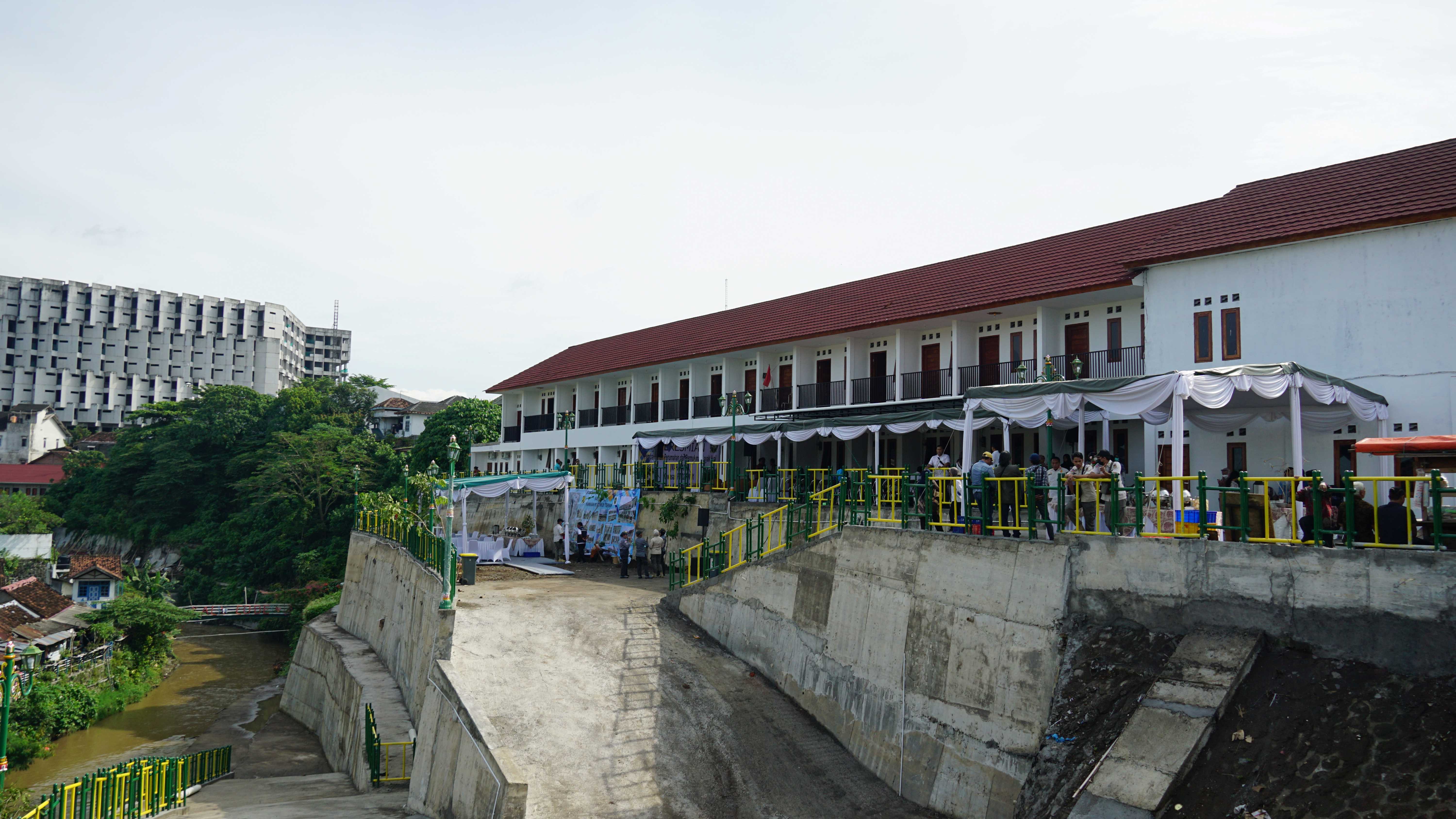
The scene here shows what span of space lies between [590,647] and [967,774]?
746cm

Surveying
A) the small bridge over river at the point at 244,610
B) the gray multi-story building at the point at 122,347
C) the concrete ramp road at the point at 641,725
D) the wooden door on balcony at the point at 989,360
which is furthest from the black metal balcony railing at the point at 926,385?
the gray multi-story building at the point at 122,347

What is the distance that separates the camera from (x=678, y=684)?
1595 cm

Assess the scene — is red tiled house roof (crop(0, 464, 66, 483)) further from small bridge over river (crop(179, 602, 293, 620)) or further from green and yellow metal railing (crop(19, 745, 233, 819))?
green and yellow metal railing (crop(19, 745, 233, 819))

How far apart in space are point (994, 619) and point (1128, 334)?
12.8 metres

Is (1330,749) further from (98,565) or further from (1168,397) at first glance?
(98,565)

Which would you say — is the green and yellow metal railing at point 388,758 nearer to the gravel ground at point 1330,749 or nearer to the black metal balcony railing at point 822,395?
the gravel ground at point 1330,749

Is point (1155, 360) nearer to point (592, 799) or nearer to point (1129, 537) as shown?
point (1129, 537)

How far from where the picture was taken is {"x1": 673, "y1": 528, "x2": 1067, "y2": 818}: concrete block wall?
11922 millimetres

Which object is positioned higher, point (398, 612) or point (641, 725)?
point (398, 612)

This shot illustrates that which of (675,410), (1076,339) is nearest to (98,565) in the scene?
(675,410)

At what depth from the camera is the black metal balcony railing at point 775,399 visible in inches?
1251

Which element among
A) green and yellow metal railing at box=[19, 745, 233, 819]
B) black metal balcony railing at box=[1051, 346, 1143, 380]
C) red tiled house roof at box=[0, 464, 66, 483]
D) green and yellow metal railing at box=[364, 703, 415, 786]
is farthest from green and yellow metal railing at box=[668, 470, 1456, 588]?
red tiled house roof at box=[0, 464, 66, 483]

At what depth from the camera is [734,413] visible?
26516 mm

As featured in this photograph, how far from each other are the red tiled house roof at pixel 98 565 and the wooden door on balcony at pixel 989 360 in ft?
145
